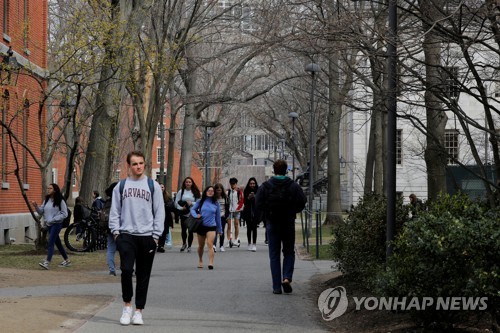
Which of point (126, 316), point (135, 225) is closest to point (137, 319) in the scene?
point (126, 316)

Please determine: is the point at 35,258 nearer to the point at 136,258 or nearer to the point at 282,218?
the point at 282,218

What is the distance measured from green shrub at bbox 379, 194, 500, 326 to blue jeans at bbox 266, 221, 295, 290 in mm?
4641

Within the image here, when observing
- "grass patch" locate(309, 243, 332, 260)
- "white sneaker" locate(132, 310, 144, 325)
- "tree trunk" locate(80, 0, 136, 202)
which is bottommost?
"white sneaker" locate(132, 310, 144, 325)

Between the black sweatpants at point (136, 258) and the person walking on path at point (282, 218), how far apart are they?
3.36 m

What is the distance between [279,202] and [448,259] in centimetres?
571

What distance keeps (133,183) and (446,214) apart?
11.7 feet

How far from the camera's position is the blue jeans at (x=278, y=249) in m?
13.5

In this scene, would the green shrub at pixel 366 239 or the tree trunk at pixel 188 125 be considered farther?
the tree trunk at pixel 188 125

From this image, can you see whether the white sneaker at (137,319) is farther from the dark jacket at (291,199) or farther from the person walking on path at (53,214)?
the person walking on path at (53,214)

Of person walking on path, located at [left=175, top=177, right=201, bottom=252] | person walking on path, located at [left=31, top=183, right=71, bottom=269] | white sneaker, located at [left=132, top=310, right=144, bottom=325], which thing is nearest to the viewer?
white sneaker, located at [left=132, top=310, right=144, bottom=325]

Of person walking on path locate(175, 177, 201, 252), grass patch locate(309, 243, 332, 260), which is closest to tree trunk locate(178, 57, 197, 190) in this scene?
grass patch locate(309, 243, 332, 260)

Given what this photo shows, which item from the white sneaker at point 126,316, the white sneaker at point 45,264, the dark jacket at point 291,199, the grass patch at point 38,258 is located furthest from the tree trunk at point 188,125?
the white sneaker at point 126,316

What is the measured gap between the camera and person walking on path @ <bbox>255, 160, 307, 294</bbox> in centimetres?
1352

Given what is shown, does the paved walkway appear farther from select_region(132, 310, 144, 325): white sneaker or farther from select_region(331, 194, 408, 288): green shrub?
select_region(331, 194, 408, 288): green shrub
